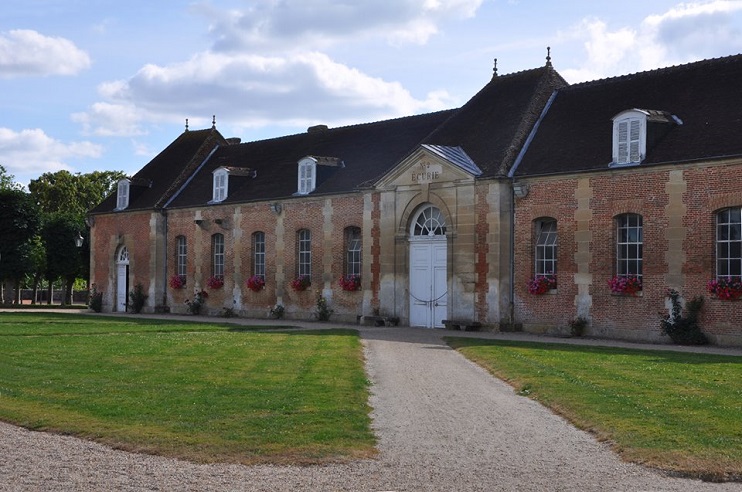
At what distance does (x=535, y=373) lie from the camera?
13758 millimetres

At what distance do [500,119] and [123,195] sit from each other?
18321 mm

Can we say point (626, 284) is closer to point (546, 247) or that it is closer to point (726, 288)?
point (726, 288)

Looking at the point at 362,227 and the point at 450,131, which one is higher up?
the point at 450,131

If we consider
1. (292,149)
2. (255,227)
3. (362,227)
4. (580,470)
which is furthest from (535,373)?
(292,149)

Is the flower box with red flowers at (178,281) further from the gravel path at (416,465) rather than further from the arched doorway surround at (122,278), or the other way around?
the gravel path at (416,465)

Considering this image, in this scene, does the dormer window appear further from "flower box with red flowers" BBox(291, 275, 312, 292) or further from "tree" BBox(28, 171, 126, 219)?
"tree" BBox(28, 171, 126, 219)

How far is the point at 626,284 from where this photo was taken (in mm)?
21766

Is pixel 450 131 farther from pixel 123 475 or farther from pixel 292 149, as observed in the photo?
pixel 123 475

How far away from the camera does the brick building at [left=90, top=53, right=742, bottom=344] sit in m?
21.2

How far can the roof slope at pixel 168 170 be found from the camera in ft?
122

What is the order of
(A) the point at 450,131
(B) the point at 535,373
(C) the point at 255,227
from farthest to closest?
(C) the point at 255,227, (A) the point at 450,131, (B) the point at 535,373

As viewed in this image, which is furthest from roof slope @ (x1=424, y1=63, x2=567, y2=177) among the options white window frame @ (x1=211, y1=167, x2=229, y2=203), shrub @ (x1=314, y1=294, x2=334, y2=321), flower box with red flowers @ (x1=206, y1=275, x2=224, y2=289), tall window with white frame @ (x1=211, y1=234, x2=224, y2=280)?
flower box with red flowers @ (x1=206, y1=275, x2=224, y2=289)

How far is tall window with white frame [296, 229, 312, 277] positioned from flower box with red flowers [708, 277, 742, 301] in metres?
13.5

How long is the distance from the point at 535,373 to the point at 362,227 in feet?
48.4
